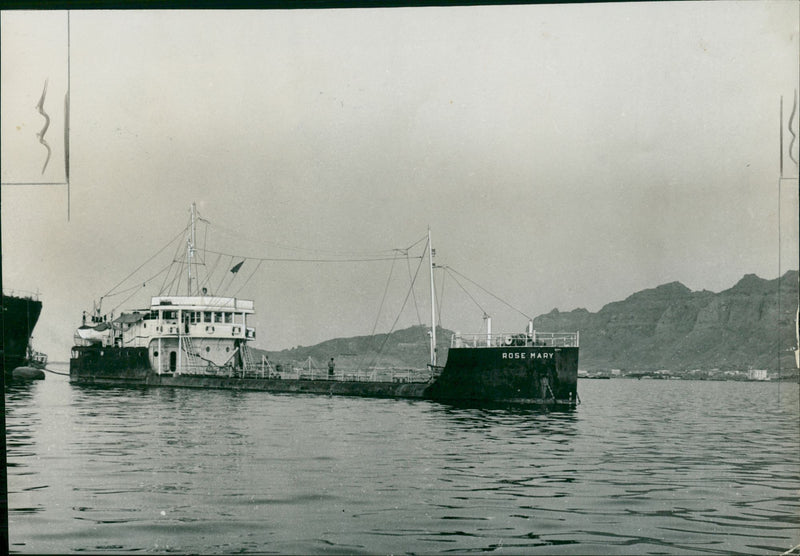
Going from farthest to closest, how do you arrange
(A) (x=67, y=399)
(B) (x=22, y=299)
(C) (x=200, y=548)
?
1. (B) (x=22, y=299)
2. (A) (x=67, y=399)
3. (C) (x=200, y=548)

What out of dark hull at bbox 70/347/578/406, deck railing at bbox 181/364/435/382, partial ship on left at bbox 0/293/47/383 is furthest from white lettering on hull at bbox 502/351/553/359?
partial ship on left at bbox 0/293/47/383

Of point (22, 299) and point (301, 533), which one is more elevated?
point (22, 299)

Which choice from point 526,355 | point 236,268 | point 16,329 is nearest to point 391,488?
point 526,355

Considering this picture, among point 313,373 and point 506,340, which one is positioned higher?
point 506,340

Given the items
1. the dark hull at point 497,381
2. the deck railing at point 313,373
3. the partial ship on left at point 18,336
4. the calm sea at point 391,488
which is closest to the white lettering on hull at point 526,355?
the dark hull at point 497,381

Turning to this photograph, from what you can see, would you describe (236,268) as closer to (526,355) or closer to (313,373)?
(313,373)

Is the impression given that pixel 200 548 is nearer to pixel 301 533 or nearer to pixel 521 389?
pixel 301 533

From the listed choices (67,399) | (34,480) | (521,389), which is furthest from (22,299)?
(34,480)
